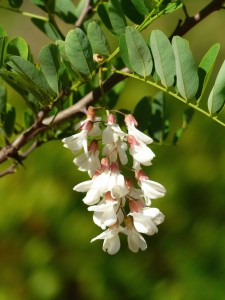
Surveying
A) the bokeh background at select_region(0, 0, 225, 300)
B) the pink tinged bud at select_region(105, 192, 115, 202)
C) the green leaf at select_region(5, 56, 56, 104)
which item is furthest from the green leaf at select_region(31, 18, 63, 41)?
the bokeh background at select_region(0, 0, 225, 300)

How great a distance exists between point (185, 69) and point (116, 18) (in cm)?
10

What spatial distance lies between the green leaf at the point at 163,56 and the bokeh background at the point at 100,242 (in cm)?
111

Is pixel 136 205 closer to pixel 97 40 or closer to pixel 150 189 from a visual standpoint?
pixel 150 189

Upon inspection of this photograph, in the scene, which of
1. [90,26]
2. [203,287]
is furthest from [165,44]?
[203,287]

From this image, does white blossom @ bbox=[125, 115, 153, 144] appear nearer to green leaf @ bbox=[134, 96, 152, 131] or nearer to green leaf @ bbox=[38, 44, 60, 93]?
green leaf @ bbox=[38, 44, 60, 93]

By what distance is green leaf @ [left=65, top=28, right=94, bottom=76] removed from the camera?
65cm

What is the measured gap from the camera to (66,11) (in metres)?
0.96

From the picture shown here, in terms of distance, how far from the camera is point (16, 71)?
653mm

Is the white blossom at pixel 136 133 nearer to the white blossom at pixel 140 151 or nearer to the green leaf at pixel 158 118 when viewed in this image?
the white blossom at pixel 140 151

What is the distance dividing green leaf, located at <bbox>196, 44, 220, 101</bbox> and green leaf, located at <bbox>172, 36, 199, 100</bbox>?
0.01 meters

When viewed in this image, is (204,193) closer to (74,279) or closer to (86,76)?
(74,279)

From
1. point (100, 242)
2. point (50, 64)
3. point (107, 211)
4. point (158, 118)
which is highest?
point (50, 64)

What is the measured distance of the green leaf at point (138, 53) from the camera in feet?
2.14

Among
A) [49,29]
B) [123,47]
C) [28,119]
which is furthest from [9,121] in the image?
[123,47]
